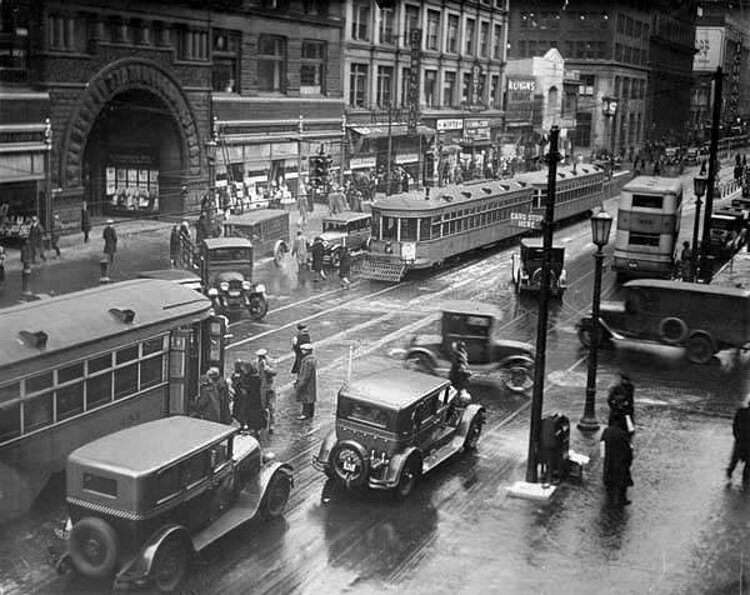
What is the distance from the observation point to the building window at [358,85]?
5347 centimetres

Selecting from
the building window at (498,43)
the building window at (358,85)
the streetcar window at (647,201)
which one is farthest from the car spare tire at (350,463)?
the building window at (498,43)

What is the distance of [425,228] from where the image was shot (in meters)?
33.4

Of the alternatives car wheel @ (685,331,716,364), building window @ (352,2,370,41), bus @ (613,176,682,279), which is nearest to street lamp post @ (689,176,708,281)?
bus @ (613,176,682,279)

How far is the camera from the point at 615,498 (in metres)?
14.3

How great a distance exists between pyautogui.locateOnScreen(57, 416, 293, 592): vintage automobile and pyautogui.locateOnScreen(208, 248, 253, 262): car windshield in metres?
15.9

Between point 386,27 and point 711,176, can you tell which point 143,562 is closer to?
point 711,176

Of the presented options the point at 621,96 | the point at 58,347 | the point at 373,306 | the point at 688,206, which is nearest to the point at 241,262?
the point at 373,306

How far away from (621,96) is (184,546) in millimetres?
38082

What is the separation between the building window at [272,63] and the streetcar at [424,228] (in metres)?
8.33

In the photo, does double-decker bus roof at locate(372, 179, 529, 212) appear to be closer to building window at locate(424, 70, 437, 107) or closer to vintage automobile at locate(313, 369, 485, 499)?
building window at locate(424, 70, 437, 107)

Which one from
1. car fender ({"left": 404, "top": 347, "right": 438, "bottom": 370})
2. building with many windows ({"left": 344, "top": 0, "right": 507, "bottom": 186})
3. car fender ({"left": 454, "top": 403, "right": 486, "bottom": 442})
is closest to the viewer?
car fender ({"left": 454, "top": 403, "right": 486, "bottom": 442})

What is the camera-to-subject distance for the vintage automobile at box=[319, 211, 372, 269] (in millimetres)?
33750

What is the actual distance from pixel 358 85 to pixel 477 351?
36.1m

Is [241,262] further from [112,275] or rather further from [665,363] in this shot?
[665,363]
